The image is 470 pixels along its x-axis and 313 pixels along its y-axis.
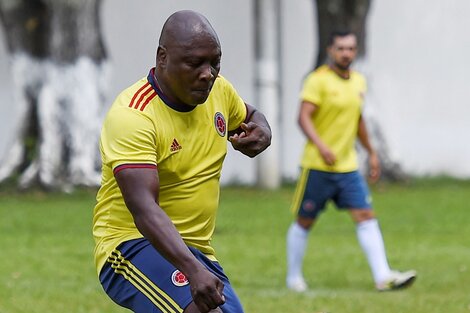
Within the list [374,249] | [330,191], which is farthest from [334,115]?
[374,249]

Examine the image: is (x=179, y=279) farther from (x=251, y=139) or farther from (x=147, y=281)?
(x=251, y=139)

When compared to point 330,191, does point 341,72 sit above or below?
above

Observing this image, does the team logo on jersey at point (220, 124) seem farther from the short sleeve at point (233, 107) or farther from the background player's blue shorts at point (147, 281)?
the background player's blue shorts at point (147, 281)

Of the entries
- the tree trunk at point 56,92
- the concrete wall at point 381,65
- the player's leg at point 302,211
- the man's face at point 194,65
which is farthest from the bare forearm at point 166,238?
the concrete wall at point 381,65

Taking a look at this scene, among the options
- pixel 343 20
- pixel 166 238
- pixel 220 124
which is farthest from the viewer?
pixel 343 20

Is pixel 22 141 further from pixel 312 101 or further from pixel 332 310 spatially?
pixel 332 310

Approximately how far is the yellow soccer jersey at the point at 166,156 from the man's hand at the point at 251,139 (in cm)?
7

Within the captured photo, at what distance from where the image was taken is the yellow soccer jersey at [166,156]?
17.6ft

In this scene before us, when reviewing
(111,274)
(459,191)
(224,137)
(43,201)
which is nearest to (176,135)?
(224,137)

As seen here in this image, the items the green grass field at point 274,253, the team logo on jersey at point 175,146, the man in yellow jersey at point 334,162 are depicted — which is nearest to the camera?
the team logo on jersey at point 175,146

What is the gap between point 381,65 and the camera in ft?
74.0

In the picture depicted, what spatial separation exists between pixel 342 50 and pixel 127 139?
5.64 meters

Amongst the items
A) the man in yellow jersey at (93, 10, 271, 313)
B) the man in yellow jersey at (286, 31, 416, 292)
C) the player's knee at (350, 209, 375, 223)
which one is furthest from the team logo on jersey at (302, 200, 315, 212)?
the man in yellow jersey at (93, 10, 271, 313)

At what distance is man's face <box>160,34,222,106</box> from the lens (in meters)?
5.29
